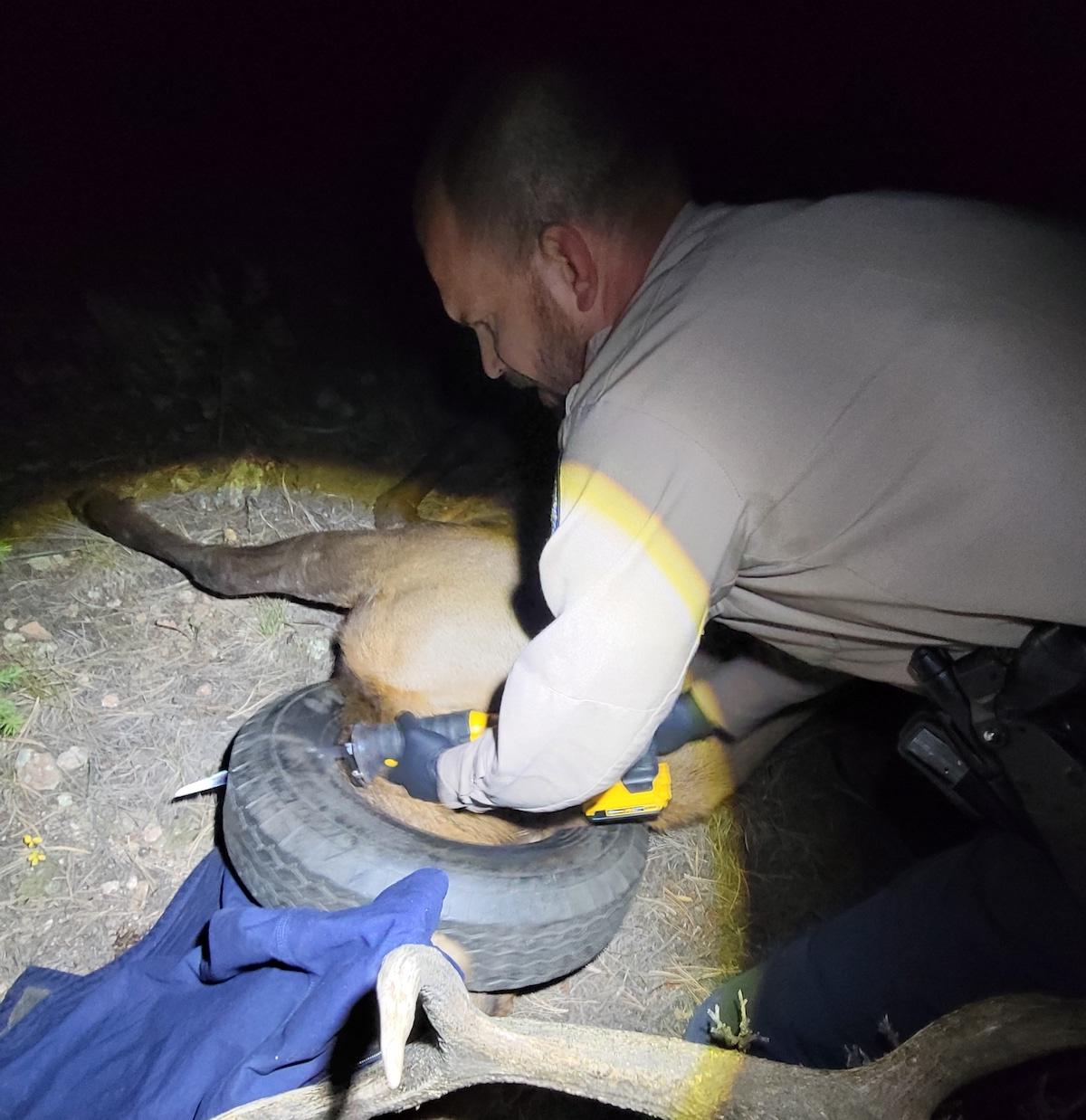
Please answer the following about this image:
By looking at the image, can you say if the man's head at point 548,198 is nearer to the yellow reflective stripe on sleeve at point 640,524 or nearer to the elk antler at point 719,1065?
the yellow reflective stripe on sleeve at point 640,524

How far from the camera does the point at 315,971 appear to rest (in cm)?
148

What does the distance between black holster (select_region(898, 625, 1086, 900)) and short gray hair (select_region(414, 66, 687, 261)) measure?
107 centimetres

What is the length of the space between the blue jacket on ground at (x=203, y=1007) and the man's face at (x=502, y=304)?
1037mm

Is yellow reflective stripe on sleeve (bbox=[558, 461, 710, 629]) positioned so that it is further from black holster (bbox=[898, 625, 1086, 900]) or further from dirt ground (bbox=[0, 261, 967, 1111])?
dirt ground (bbox=[0, 261, 967, 1111])

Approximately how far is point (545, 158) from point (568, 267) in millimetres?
188

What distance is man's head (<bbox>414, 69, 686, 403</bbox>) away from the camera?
1.48 metres

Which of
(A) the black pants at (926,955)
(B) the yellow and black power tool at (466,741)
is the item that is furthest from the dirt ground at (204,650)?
(B) the yellow and black power tool at (466,741)

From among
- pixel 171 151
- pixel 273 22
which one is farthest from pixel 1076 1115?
pixel 273 22

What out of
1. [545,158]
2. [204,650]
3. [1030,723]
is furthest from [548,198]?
[204,650]

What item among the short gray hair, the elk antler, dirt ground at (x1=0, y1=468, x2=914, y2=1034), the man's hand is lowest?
dirt ground at (x1=0, y1=468, x2=914, y2=1034)

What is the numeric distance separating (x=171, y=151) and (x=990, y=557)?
13.0 feet

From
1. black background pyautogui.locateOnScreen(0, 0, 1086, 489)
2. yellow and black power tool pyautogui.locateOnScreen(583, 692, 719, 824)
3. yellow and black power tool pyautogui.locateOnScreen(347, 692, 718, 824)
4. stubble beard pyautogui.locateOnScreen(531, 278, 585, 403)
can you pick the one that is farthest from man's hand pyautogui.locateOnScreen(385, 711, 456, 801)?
black background pyautogui.locateOnScreen(0, 0, 1086, 489)

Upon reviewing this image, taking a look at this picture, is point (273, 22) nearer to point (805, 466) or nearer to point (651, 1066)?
point (805, 466)

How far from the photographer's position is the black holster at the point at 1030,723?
1.53m
